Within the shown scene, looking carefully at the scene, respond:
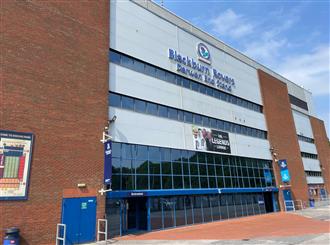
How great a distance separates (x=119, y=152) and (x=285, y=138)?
28.6m

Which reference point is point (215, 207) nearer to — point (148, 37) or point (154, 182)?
point (154, 182)

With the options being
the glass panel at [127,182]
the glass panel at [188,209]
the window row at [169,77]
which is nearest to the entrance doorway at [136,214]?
the glass panel at [127,182]

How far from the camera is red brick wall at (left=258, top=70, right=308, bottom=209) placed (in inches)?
1515

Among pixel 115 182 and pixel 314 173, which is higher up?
pixel 314 173

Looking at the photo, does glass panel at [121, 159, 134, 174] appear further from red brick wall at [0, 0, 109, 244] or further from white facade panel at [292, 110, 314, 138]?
white facade panel at [292, 110, 314, 138]

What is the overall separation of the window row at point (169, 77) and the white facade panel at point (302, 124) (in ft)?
51.5

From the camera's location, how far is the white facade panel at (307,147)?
46334 millimetres

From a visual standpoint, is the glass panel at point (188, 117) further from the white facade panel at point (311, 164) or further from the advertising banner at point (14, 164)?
the white facade panel at point (311, 164)

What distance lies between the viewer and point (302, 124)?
4897cm

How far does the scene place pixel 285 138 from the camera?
1609 inches

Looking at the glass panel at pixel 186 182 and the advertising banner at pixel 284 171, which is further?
the advertising banner at pixel 284 171

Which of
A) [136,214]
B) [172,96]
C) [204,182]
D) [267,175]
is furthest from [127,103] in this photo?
[267,175]

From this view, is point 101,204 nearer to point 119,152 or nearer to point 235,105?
point 119,152

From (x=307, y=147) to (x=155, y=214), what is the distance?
36011 millimetres
